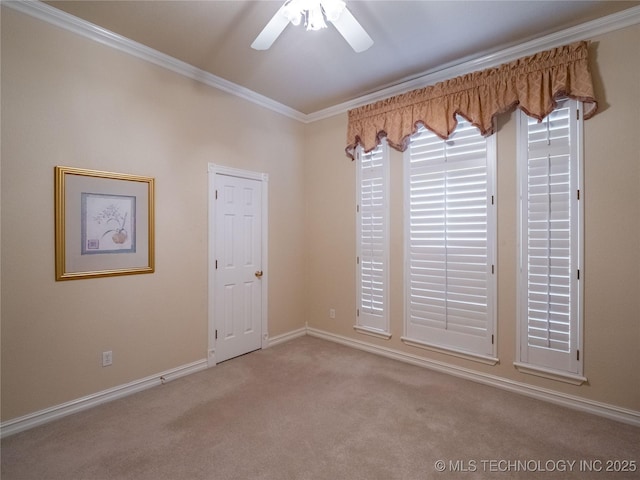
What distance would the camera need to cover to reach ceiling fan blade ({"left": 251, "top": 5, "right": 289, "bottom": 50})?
5.88ft

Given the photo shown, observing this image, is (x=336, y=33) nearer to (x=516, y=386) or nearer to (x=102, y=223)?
(x=102, y=223)

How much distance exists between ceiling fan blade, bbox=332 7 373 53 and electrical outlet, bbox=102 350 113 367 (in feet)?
9.52

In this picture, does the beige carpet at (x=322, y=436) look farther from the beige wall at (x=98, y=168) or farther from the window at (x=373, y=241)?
the window at (x=373, y=241)

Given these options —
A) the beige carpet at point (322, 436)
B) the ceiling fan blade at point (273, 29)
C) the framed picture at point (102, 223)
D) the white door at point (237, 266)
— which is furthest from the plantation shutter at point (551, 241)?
the framed picture at point (102, 223)

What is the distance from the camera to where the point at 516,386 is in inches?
106

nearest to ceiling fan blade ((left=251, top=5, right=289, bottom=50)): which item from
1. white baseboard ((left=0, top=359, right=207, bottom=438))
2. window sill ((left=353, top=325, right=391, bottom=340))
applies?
white baseboard ((left=0, top=359, right=207, bottom=438))

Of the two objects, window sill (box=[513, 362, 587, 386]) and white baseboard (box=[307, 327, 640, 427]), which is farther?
window sill (box=[513, 362, 587, 386])

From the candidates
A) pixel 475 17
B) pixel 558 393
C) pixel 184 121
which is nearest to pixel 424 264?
pixel 558 393

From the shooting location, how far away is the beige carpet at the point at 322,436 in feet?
5.90

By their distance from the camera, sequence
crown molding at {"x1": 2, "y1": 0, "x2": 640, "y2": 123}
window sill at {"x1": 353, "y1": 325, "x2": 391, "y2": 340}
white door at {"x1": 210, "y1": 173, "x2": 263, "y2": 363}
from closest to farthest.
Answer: crown molding at {"x1": 2, "y1": 0, "x2": 640, "y2": 123} < white door at {"x1": 210, "y1": 173, "x2": 263, "y2": 363} < window sill at {"x1": 353, "y1": 325, "x2": 391, "y2": 340}

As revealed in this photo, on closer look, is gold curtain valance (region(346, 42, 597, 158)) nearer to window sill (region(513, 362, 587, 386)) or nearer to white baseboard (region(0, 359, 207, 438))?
window sill (region(513, 362, 587, 386))

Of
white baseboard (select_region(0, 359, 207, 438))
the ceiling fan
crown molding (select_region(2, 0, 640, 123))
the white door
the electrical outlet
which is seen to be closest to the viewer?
the ceiling fan

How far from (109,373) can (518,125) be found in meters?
3.97

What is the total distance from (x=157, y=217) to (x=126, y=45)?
1430 mm
